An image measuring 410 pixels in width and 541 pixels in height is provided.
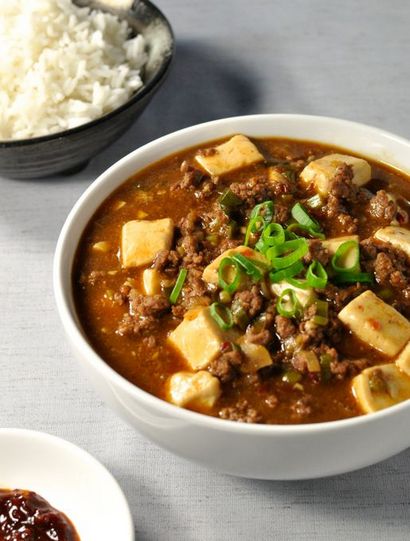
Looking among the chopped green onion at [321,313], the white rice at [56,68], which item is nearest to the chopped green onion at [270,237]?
the chopped green onion at [321,313]

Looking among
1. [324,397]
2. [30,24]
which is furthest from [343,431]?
[30,24]

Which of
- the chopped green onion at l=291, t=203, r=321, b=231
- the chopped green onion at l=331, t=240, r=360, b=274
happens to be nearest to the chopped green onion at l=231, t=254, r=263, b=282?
the chopped green onion at l=331, t=240, r=360, b=274

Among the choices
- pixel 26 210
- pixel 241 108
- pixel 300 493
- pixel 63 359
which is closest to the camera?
pixel 300 493

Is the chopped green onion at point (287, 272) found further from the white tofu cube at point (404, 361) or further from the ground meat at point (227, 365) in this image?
the white tofu cube at point (404, 361)

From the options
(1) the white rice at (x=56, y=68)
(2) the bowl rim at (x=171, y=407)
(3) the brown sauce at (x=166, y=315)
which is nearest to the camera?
(2) the bowl rim at (x=171, y=407)

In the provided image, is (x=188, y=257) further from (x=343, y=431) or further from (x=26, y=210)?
(x=26, y=210)

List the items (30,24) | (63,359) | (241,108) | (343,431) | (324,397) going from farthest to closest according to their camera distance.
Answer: (241,108) → (30,24) → (63,359) → (324,397) → (343,431)
